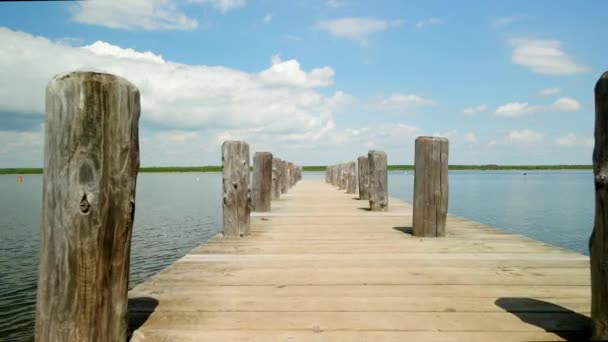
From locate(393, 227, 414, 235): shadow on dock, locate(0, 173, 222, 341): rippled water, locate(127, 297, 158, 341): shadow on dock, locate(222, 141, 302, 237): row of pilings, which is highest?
locate(222, 141, 302, 237): row of pilings

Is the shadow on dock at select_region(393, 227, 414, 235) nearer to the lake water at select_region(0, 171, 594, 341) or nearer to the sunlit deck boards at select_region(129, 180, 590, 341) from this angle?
the sunlit deck boards at select_region(129, 180, 590, 341)

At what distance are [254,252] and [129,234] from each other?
282cm

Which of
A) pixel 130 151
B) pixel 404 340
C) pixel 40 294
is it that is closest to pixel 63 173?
pixel 130 151

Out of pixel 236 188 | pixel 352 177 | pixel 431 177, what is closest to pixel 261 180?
pixel 236 188

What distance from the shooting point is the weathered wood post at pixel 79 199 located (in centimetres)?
211

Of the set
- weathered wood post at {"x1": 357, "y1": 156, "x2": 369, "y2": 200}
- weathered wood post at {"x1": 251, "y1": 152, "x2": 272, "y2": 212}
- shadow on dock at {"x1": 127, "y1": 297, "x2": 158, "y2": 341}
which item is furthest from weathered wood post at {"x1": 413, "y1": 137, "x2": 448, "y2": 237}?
weathered wood post at {"x1": 357, "y1": 156, "x2": 369, "y2": 200}

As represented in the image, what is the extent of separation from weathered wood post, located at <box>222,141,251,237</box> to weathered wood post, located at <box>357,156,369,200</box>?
6.34 metres

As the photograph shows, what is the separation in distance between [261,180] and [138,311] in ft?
21.0

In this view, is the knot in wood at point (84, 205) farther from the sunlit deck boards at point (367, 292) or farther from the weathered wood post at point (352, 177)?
the weathered wood post at point (352, 177)

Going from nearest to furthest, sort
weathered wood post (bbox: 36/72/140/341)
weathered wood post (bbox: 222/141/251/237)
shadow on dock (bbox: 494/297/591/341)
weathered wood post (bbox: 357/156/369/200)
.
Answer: weathered wood post (bbox: 36/72/140/341) < shadow on dock (bbox: 494/297/591/341) < weathered wood post (bbox: 222/141/251/237) < weathered wood post (bbox: 357/156/369/200)

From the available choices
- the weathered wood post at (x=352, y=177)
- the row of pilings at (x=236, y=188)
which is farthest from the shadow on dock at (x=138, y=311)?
the weathered wood post at (x=352, y=177)

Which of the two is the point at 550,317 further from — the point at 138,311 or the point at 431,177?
the point at 431,177

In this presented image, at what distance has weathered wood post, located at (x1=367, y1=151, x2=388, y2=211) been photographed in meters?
9.40

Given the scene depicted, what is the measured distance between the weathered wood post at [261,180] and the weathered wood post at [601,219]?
281 inches
